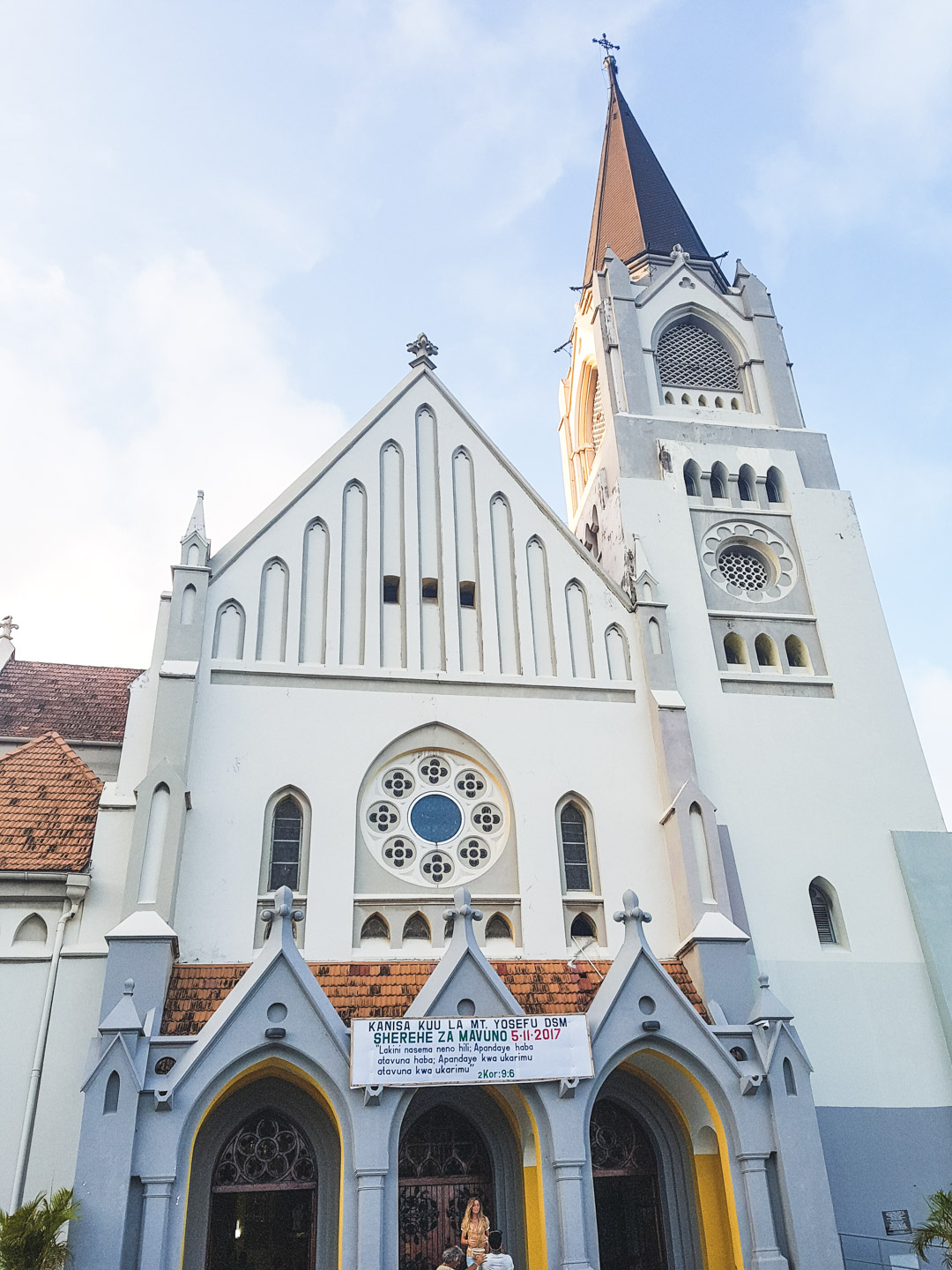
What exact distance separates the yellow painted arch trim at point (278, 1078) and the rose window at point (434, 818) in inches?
128

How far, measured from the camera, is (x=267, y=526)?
17750 mm

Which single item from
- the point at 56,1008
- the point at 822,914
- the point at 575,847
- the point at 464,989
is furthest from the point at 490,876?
the point at 56,1008

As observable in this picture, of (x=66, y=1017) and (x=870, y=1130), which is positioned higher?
(x=66, y=1017)

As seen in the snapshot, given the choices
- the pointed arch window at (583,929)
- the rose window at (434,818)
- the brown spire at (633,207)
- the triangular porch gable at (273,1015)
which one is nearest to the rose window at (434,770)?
the rose window at (434,818)

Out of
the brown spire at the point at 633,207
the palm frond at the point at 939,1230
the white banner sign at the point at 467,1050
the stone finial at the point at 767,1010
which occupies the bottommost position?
A: the palm frond at the point at 939,1230

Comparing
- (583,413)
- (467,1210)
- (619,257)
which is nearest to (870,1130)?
(467,1210)

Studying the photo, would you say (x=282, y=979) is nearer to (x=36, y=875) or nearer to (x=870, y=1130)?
(x=36, y=875)

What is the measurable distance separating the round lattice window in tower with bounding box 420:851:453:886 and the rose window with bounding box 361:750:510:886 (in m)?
0.01

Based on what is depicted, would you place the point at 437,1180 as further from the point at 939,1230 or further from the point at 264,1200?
the point at 939,1230

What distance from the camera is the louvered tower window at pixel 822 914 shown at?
647 inches

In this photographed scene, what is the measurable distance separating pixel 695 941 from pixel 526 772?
357 centimetres

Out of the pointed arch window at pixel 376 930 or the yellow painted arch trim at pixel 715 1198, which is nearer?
the yellow painted arch trim at pixel 715 1198

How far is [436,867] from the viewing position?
15453mm

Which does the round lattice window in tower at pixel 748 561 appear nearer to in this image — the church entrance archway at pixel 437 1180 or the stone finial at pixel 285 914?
the stone finial at pixel 285 914
